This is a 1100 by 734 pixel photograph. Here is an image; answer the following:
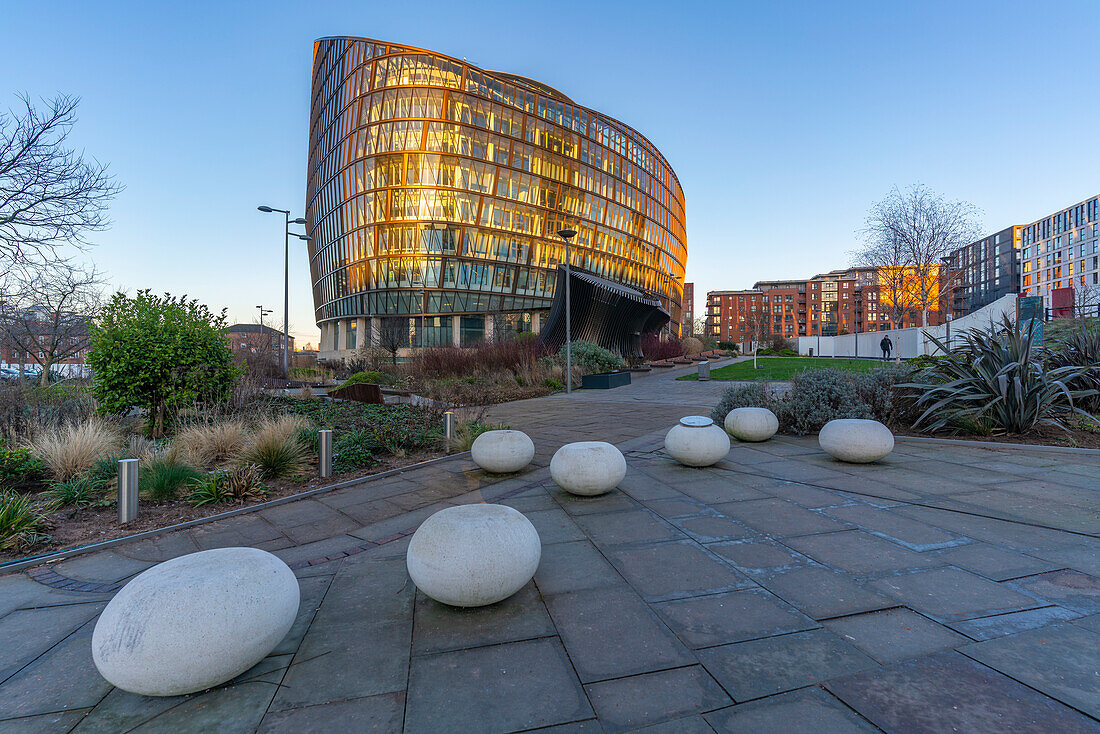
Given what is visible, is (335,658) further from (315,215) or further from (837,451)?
→ (315,215)

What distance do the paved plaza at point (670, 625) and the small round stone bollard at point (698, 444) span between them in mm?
1053

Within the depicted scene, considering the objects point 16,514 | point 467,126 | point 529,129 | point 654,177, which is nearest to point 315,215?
point 467,126

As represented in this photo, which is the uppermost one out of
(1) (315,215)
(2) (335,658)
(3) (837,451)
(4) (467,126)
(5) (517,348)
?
(4) (467,126)

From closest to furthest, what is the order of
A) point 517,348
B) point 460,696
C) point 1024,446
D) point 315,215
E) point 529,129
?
point 460,696 → point 1024,446 → point 517,348 → point 529,129 → point 315,215

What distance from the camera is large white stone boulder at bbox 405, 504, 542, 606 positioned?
265 centimetres

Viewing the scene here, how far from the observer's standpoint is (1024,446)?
254 inches

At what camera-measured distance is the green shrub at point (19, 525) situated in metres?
3.85

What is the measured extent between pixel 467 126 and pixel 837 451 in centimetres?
4631

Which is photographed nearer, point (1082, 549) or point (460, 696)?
point (460, 696)

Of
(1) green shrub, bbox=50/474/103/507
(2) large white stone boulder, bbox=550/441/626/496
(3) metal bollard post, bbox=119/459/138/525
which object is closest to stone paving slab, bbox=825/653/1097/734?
(2) large white stone boulder, bbox=550/441/626/496

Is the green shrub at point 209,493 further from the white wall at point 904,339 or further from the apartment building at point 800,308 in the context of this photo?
the apartment building at point 800,308

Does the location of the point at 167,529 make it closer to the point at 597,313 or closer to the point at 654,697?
the point at 654,697

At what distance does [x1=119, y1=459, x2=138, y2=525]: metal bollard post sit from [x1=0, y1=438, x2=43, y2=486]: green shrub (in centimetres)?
244

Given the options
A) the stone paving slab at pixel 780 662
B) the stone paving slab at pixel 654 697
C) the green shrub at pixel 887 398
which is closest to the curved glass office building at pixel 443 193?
the green shrub at pixel 887 398
